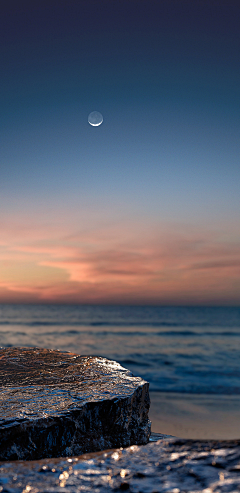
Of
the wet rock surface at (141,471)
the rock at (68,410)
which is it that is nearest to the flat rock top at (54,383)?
the rock at (68,410)

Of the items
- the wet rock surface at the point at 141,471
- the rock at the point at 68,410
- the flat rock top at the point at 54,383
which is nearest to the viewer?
the wet rock surface at the point at 141,471

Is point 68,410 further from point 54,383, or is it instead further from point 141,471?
point 141,471

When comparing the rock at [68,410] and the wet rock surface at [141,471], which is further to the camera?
the rock at [68,410]

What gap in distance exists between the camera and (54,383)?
7.07 feet

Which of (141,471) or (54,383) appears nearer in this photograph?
(141,471)

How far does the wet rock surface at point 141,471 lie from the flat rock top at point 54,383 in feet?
2.95

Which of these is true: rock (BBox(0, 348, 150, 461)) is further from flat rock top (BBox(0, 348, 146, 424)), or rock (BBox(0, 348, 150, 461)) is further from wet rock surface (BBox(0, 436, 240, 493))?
wet rock surface (BBox(0, 436, 240, 493))

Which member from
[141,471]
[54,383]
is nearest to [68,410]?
[54,383]

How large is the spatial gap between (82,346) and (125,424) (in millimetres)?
20033

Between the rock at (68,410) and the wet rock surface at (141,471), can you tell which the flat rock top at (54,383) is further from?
the wet rock surface at (141,471)

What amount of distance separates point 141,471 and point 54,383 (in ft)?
5.03

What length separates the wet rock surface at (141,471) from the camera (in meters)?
0.68

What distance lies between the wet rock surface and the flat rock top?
2.95ft

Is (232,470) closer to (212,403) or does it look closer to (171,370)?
(212,403)
